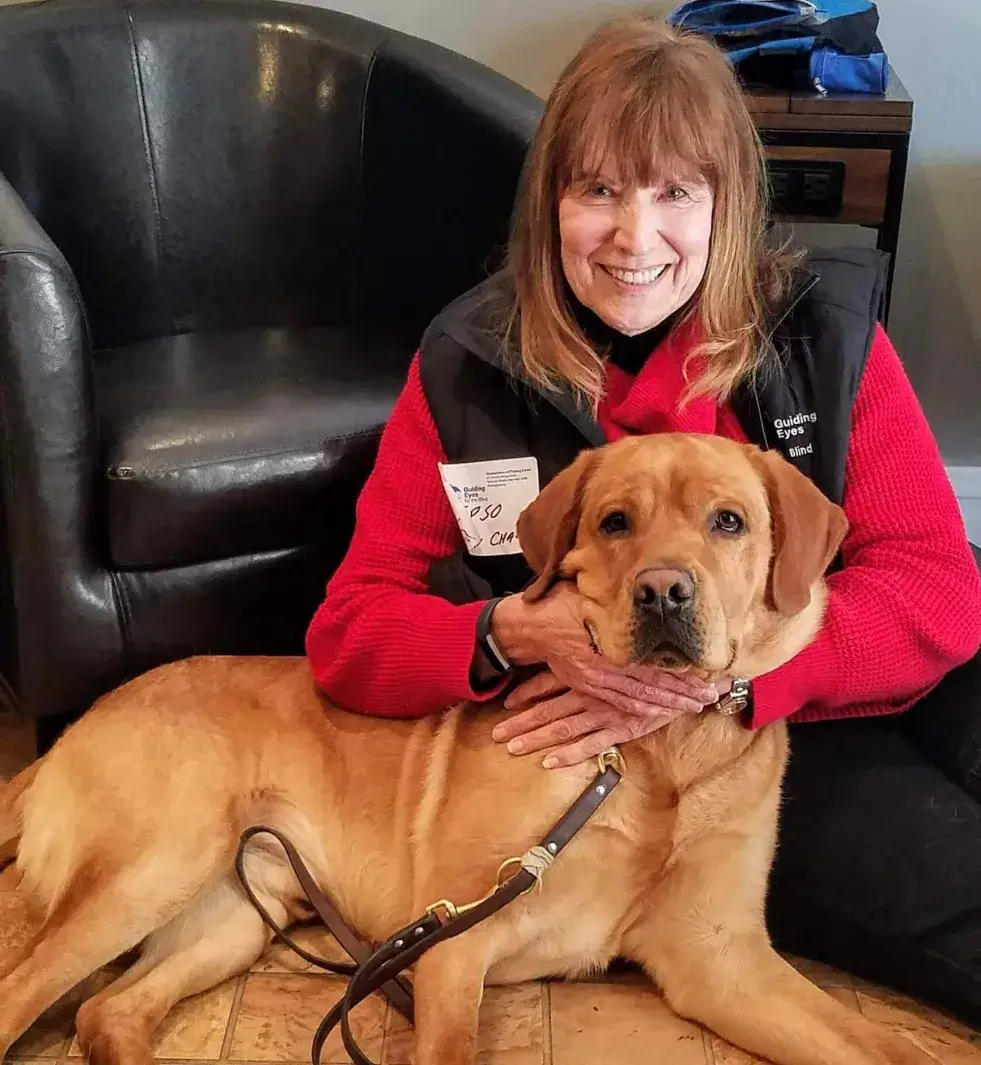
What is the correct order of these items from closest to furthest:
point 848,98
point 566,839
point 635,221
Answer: point 566,839 < point 635,221 < point 848,98

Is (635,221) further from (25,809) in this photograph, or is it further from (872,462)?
(25,809)

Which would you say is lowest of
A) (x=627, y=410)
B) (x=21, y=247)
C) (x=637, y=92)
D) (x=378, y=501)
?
(x=378, y=501)

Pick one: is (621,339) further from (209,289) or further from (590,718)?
(209,289)

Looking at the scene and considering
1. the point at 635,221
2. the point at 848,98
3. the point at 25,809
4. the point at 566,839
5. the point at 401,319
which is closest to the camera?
the point at 566,839

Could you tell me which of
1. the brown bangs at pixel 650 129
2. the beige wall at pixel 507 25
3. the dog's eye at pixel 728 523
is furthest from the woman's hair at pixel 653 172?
the beige wall at pixel 507 25

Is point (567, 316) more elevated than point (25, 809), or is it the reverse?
point (567, 316)

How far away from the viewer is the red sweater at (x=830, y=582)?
5.32 ft

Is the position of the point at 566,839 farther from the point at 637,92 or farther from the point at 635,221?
the point at 637,92

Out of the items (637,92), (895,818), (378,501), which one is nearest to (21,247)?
(378,501)

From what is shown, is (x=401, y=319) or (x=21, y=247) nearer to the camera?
(x=21, y=247)

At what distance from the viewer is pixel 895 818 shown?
5.43 feet

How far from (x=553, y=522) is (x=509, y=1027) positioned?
27.0 inches

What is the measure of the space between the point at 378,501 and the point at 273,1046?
0.76 m

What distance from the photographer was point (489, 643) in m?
1.61
